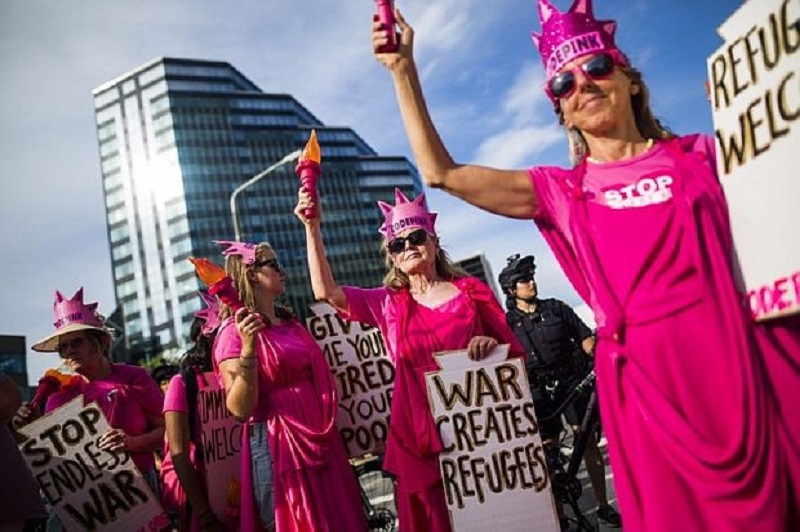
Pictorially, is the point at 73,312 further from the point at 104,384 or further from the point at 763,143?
the point at 763,143

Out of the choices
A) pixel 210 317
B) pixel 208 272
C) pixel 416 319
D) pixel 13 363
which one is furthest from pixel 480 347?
pixel 13 363

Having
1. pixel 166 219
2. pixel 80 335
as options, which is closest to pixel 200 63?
pixel 166 219

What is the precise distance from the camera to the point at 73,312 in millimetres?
4801

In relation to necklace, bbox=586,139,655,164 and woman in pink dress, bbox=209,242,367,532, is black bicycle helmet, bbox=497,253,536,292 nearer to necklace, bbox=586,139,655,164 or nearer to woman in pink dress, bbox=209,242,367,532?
woman in pink dress, bbox=209,242,367,532

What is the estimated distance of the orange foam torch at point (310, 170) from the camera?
3533mm

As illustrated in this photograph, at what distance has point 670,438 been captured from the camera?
5.36 ft

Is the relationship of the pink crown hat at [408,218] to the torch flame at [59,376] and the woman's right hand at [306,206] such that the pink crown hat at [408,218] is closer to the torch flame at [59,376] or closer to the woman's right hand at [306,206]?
the woman's right hand at [306,206]

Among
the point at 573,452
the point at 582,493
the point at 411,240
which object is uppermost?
the point at 411,240

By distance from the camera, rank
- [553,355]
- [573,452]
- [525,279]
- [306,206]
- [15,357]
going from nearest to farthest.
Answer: [306,206] < [573,452] < [553,355] < [525,279] < [15,357]

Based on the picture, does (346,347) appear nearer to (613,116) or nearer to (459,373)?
(459,373)

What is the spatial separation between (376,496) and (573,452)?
318 centimetres

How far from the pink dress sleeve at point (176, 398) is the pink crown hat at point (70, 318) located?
0.95 meters

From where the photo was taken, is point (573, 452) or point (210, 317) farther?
point (573, 452)

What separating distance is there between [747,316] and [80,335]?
4365 millimetres
